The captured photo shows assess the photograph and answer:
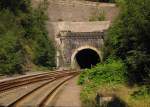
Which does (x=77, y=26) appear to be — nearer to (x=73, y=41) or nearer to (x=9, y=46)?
(x=73, y=41)

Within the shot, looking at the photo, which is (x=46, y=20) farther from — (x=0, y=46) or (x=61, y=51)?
(x=0, y=46)

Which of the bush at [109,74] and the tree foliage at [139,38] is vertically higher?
the tree foliage at [139,38]

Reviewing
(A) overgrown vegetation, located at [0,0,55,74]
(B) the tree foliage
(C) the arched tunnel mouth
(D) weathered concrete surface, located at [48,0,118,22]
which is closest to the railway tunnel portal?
(A) overgrown vegetation, located at [0,0,55,74]

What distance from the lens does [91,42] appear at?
52875mm

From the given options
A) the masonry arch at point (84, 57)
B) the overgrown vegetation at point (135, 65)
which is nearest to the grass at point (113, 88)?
the overgrown vegetation at point (135, 65)

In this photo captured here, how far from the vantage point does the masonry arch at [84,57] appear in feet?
174

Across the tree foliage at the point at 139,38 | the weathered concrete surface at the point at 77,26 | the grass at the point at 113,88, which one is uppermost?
the weathered concrete surface at the point at 77,26

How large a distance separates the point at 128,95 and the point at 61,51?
34895 mm

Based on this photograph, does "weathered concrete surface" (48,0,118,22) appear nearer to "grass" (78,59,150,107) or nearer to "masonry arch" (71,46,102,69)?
"masonry arch" (71,46,102,69)

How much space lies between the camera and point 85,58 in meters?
61.1

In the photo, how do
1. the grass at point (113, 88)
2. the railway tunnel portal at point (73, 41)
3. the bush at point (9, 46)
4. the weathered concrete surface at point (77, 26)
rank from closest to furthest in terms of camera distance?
the grass at point (113, 88), the bush at point (9, 46), the railway tunnel portal at point (73, 41), the weathered concrete surface at point (77, 26)

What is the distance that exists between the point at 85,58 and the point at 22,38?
18629mm

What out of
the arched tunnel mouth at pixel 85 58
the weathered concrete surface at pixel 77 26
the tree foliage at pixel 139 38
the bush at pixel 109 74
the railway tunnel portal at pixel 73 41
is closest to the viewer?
the tree foliage at pixel 139 38

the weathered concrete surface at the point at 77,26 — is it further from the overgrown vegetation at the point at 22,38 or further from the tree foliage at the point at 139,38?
the tree foliage at the point at 139,38
